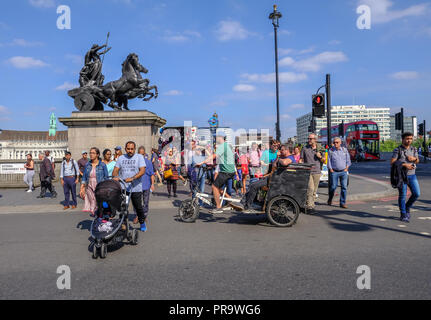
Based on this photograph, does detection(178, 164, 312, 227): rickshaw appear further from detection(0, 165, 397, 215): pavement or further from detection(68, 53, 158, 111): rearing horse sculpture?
detection(68, 53, 158, 111): rearing horse sculpture

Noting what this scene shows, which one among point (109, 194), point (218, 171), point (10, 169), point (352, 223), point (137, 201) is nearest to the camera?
point (109, 194)

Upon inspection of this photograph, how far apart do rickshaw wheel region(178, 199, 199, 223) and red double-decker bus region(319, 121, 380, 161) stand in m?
29.0

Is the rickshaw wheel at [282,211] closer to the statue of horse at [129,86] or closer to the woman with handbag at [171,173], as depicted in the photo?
the woman with handbag at [171,173]

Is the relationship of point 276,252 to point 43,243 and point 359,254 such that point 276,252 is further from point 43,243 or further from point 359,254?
point 43,243

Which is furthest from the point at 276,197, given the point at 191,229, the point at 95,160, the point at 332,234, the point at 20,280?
the point at 20,280

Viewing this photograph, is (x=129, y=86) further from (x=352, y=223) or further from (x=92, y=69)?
(x=352, y=223)

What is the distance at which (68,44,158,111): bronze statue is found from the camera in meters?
16.6

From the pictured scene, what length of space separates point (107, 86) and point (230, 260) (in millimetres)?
14570

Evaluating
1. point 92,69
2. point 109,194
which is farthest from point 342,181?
point 92,69

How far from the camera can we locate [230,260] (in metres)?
4.46

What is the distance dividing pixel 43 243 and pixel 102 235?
1568 millimetres

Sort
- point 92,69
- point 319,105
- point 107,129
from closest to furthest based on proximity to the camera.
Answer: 1. point 319,105
2. point 107,129
3. point 92,69

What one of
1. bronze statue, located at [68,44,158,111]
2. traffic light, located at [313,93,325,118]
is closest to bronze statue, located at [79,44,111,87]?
bronze statue, located at [68,44,158,111]

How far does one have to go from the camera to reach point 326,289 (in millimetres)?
3430
